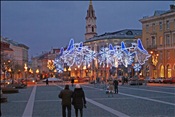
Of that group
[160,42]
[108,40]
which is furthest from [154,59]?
[108,40]

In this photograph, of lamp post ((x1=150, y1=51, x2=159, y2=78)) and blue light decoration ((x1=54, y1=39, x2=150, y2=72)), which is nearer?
blue light decoration ((x1=54, y1=39, x2=150, y2=72))

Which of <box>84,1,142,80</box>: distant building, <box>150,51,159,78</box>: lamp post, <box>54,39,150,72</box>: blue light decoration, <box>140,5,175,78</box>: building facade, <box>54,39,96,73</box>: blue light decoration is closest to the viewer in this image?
<box>140,5,175,78</box>: building facade

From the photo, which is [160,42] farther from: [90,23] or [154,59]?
[90,23]

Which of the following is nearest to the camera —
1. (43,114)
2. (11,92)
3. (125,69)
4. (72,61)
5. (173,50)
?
(43,114)

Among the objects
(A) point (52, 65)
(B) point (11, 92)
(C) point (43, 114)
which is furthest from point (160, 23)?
(C) point (43, 114)

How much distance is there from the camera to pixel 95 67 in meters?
117

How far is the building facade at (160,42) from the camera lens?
83750 millimetres

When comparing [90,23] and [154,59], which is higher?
[90,23]

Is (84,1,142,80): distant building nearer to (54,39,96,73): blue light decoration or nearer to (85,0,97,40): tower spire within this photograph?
(85,0,97,40): tower spire

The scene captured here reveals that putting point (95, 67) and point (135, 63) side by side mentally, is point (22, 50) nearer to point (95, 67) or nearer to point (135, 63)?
point (95, 67)

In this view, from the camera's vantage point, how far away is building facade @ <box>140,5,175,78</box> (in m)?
83.8

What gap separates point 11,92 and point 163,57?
159 ft

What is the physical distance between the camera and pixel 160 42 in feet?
290

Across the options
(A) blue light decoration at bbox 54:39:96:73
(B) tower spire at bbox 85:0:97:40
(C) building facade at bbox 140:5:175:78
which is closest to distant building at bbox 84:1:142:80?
(B) tower spire at bbox 85:0:97:40
